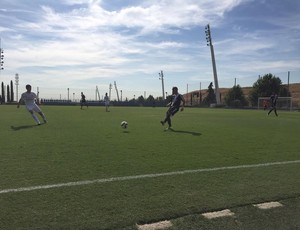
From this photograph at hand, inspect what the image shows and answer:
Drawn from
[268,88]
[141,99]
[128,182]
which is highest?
[268,88]

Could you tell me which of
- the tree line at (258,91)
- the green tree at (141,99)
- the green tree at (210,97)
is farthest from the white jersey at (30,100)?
the green tree at (141,99)

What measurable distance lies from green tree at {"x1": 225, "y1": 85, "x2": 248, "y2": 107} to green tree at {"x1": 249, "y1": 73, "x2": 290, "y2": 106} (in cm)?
194

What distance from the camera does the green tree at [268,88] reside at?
2559 inches

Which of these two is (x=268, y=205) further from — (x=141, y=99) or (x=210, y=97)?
(x=141, y=99)

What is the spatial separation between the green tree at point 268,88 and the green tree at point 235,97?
1937mm

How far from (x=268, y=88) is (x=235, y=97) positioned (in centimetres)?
621

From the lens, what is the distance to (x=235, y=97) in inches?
2702

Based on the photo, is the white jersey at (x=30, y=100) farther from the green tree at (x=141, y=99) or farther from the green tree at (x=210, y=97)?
the green tree at (x=141, y=99)

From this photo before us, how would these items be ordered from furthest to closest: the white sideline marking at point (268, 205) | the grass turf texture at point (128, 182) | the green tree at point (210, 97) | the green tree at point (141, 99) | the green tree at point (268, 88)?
1. the green tree at point (141, 99)
2. the green tree at point (210, 97)
3. the green tree at point (268, 88)
4. the white sideline marking at point (268, 205)
5. the grass turf texture at point (128, 182)

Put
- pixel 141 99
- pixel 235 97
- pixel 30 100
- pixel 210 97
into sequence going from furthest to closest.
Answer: pixel 141 99 < pixel 210 97 < pixel 235 97 < pixel 30 100

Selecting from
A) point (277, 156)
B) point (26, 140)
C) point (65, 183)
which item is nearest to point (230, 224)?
point (65, 183)

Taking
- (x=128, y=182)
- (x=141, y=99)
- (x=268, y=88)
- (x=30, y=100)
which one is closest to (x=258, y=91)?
(x=268, y=88)

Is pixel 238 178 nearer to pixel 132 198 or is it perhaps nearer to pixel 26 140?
pixel 132 198

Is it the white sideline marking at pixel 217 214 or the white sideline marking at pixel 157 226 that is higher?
the white sideline marking at pixel 217 214
